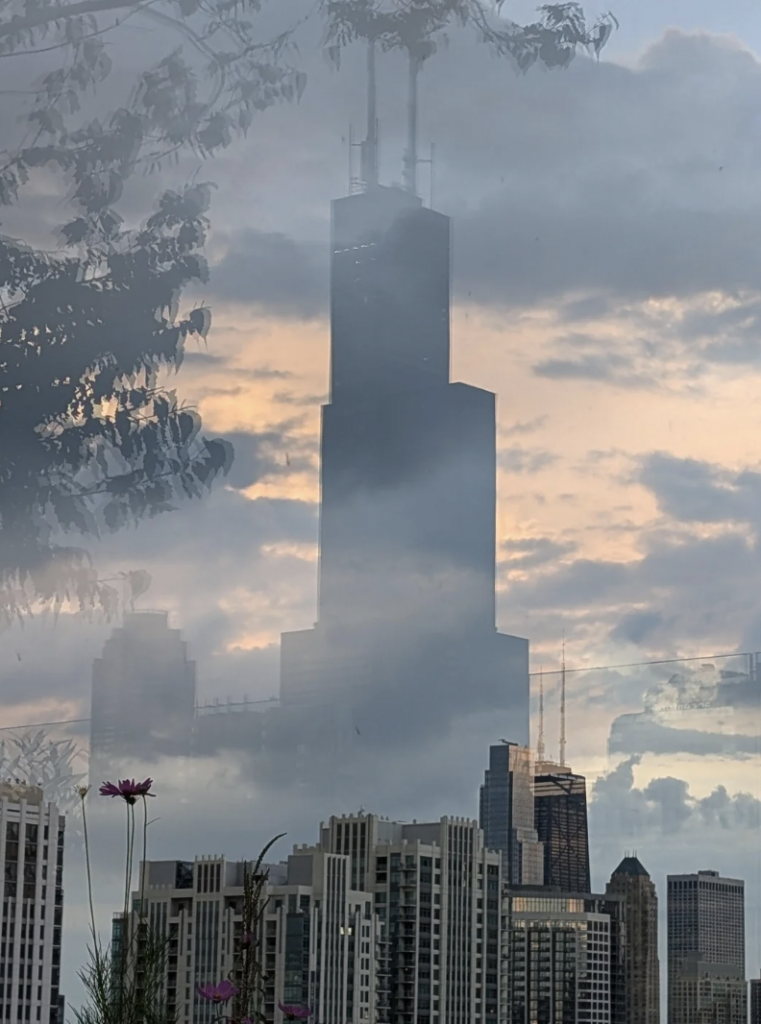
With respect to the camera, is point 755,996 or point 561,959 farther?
point 561,959

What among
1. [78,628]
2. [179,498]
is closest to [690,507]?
[179,498]

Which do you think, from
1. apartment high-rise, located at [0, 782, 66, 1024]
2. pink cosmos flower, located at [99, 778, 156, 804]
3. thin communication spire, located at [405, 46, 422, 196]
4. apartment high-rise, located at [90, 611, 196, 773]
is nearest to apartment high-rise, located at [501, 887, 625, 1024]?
apartment high-rise, located at [90, 611, 196, 773]

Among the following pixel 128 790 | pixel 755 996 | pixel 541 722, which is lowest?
pixel 755 996

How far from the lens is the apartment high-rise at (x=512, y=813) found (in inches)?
118

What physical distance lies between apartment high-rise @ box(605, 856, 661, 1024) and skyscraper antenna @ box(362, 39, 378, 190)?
1331mm

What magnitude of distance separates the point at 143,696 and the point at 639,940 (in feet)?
3.15

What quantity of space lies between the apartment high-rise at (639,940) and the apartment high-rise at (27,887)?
965mm

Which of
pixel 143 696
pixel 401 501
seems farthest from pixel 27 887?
pixel 401 501

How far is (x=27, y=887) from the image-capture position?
3.02 metres

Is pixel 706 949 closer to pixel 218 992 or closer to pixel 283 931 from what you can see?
pixel 283 931

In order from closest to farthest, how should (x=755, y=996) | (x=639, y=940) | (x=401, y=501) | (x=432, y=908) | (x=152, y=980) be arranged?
(x=152, y=980) < (x=755, y=996) < (x=639, y=940) < (x=432, y=908) < (x=401, y=501)

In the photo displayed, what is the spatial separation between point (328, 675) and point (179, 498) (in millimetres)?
413

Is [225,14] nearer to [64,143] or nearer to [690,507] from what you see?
[64,143]

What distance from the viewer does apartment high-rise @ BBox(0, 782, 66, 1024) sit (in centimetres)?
291
